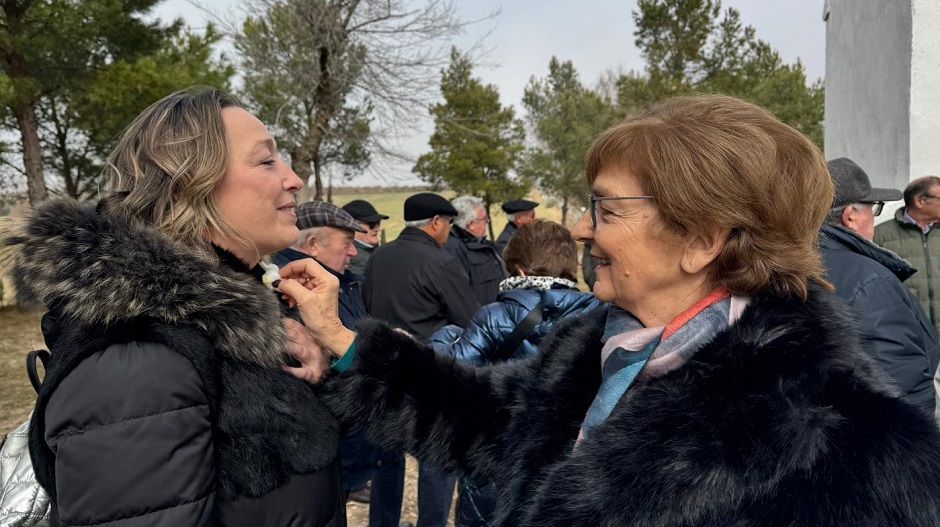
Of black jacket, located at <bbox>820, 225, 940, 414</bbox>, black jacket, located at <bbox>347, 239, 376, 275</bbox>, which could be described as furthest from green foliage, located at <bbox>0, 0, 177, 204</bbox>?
black jacket, located at <bbox>820, 225, 940, 414</bbox>

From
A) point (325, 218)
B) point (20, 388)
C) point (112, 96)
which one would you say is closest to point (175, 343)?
point (325, 218)

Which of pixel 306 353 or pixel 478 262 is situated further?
pixel 478 262

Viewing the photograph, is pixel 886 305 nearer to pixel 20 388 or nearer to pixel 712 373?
pixel 712 373

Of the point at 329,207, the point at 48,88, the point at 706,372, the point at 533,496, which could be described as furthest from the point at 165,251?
the point at 48,88

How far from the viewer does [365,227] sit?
6.55 metres

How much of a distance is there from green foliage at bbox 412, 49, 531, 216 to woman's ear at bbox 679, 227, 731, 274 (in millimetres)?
32523

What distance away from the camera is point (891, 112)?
6492mm

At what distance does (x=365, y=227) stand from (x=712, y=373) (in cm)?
554

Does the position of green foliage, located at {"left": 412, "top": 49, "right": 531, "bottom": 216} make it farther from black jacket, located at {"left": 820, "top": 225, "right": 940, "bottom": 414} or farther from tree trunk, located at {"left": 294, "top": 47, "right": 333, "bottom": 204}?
black jacket, located at {"left": 820, "top": 225, "right": 940, "bottom": 414}

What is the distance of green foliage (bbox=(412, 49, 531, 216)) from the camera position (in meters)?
34.2

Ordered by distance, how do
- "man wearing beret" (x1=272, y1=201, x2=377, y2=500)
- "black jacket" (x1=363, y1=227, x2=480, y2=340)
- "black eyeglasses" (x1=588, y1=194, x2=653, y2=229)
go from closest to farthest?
"black eyeglasses" (x1=588, y1=194, x2=653, y2=229) < "man wearing beret" (x1=272, y1=201, x2=377, y2=500) < "black jacket" (x1=363, y1=227, x2=480, y2=340)

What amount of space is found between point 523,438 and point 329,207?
2.45 m

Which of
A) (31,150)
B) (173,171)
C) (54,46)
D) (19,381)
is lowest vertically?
(19,381)

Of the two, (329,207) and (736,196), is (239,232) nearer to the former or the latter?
(736,196)
